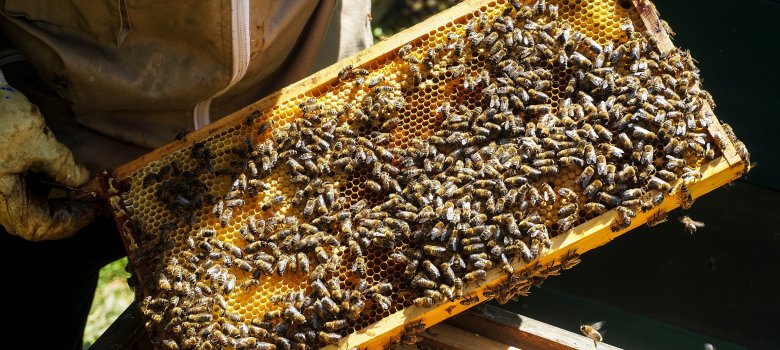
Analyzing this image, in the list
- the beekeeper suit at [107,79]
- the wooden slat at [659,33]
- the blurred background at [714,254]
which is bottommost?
the blurred background at [714,254]

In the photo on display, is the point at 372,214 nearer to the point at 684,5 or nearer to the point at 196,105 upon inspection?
the point at 196,105

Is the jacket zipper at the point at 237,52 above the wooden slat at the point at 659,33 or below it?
above

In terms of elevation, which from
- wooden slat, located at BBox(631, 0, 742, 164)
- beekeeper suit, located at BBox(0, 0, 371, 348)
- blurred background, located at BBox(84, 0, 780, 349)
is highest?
beekeeper suit, located at BBox(0, 0, 371, 348)

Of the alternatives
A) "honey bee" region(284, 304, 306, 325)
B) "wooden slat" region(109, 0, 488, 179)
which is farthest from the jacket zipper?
"honey bee" region(284, 304, 306, 325)

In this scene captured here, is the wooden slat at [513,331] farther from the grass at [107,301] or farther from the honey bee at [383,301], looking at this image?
the grass at [107,301]

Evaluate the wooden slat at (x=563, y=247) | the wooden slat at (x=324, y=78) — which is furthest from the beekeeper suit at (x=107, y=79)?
the wooden slat at (x=563, y=247)

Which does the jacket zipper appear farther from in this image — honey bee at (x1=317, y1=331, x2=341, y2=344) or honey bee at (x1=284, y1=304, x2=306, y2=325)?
honey bee at (x1=317, y1=331, x2=341, y2=344)

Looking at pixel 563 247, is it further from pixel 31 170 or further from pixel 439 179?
pixel 31 170

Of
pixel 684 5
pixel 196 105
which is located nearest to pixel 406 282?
pixel 196 105
